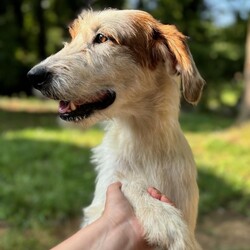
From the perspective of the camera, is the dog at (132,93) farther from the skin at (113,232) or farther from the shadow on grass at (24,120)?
the shadow on grass at (24,120)

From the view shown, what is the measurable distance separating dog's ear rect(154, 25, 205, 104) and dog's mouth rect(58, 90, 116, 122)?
0.38m

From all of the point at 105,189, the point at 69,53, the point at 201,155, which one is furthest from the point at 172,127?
the point at 201,155

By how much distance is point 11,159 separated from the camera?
6.37 meters

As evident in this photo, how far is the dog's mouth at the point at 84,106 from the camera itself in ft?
8.51

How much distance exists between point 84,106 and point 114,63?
0.94ft

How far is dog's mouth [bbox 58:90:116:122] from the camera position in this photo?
2.59m

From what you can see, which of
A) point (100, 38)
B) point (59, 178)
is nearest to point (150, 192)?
point (100, 38)

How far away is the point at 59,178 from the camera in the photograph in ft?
18.9

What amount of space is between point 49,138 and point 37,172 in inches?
73.2

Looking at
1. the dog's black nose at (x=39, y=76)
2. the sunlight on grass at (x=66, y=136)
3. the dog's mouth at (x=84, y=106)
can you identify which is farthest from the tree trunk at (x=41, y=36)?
the dog's black nose at (x=39, y=76)

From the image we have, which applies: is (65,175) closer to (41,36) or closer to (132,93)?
(132,93)

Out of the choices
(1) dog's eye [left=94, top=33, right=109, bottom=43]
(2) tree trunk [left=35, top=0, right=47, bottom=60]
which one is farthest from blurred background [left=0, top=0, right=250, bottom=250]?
(2) tree trunk [left=35, top=0, right=47, bottom=60]

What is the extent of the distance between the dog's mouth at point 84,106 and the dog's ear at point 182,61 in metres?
0.38

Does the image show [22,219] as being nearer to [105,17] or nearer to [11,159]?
[11,159]
